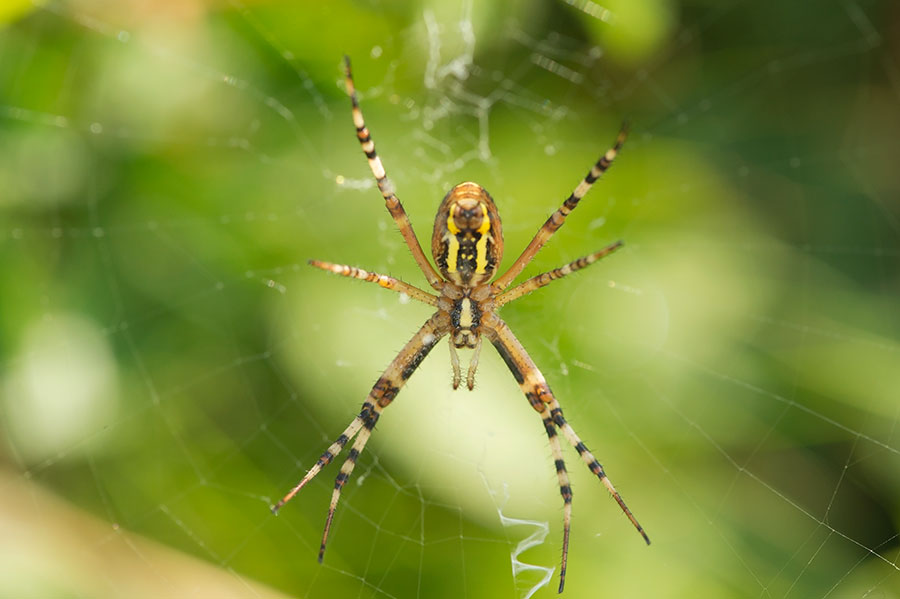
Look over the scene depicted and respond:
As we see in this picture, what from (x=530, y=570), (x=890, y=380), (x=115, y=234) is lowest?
(x=530, y=570)

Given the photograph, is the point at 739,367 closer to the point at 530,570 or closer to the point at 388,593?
the point at 530,570

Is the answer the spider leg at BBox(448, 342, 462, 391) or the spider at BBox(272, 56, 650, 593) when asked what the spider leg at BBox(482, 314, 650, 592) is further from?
the spider leg at BBox(448, 342, 462, 391)

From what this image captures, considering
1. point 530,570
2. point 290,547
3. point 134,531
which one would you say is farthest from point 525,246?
point 134,531

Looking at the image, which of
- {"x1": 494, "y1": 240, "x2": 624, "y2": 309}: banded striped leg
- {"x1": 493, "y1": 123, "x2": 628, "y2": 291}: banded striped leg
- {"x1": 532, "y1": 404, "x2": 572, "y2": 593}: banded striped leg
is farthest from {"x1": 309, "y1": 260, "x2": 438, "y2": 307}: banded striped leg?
{"x1": 532, "y1": 404, "x2": 572, "y2": 593}: banded striped leg

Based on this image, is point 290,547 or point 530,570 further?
point 290,547

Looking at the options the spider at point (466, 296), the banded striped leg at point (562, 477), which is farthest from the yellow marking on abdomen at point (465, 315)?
the banded striped leg at point (562, 477)

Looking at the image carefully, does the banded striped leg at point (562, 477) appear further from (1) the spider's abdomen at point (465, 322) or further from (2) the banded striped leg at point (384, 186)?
(2) the banded striped leg at point (384, 186)

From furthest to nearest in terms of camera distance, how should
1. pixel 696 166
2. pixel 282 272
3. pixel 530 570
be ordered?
pixel 696 166, pixel 282 272, pixel 530 570

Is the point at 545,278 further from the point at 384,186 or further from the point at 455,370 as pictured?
the point at 384,186
